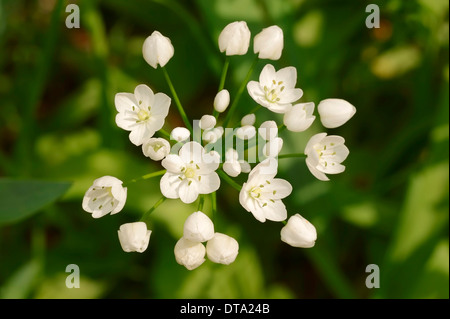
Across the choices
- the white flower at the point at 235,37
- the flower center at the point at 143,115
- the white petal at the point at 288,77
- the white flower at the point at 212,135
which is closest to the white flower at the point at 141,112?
the flower center at the point at 143,115

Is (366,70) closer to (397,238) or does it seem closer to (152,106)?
(397,238)

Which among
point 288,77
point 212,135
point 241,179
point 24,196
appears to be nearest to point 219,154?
point 212,135

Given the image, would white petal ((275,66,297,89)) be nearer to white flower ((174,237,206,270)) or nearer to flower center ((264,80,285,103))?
flower center ((264,80,285,103))

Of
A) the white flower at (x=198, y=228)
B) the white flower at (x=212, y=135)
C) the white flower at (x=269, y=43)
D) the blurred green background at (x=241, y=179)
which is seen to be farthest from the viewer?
the blurred green background at (x=241, y=179)

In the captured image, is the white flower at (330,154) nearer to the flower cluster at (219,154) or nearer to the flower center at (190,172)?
the flower cluster at (219,154)

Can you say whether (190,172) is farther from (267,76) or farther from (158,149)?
(267,76)
